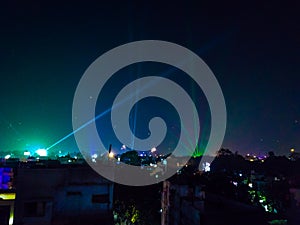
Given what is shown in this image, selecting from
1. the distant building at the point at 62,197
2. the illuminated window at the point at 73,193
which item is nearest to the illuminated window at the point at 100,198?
the distant building at the point at 62,197

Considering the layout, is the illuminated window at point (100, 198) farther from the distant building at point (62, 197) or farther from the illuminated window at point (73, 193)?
the illuminated window at point (73, 193)

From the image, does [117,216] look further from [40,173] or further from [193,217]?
[193,217]

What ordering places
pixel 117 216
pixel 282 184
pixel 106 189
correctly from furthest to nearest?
pixel 282 184, pixel 117 216, pixel 106 189

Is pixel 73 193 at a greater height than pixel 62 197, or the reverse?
pixel 73 193

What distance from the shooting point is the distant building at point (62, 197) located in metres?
17.8

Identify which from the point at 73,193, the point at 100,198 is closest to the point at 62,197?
the point at 73,193

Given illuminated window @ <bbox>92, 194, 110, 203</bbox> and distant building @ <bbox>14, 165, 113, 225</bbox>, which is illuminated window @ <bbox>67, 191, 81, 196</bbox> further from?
illuminated window @ <bbox>92, 194, 110, 203</bbox>

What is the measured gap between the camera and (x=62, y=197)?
61.0ft

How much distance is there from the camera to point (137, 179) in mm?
35281

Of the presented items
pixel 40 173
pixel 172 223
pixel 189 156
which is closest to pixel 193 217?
pixel 172 223

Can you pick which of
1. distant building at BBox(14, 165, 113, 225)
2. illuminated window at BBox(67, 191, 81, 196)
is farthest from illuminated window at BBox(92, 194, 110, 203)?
illuminated window at BBox(67, 191, 81, 196)

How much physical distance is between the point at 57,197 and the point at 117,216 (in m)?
10.8

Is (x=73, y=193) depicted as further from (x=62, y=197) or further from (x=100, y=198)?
(x=100, y=198)

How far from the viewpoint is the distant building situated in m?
17.8
